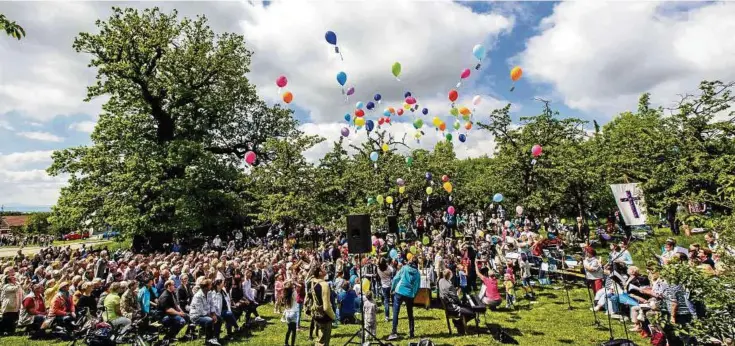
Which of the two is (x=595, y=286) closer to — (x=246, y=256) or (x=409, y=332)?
(x=409, y=332)

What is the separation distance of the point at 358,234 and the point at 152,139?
23.5m

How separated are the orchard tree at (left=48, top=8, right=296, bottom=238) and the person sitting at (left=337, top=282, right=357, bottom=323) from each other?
53.9 ft

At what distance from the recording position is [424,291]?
11852 mm

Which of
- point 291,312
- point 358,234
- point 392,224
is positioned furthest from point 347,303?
point 392,224

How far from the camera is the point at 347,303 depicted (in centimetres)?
1072

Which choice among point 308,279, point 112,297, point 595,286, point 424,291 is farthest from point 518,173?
point 112,297

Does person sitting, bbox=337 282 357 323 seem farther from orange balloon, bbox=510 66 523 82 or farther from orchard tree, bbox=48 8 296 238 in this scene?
orchard tree, bbox=48 8 296 238

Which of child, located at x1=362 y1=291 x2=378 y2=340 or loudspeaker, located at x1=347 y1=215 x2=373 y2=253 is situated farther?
child, located at x1=362 y1=291 x2=378 y2=340

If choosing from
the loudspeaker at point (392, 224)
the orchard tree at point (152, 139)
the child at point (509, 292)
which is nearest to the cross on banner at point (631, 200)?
the child at point (509, 292)

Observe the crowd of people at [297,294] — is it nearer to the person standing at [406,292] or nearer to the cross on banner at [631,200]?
the person standing at [406,292]

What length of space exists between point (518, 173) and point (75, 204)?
2664 cm

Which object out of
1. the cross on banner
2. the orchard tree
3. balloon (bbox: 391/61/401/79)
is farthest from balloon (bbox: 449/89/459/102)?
the orchard tree

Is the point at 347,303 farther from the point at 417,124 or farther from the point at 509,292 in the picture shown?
the point at 417,124

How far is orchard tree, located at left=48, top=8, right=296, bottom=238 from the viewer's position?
23375mm
